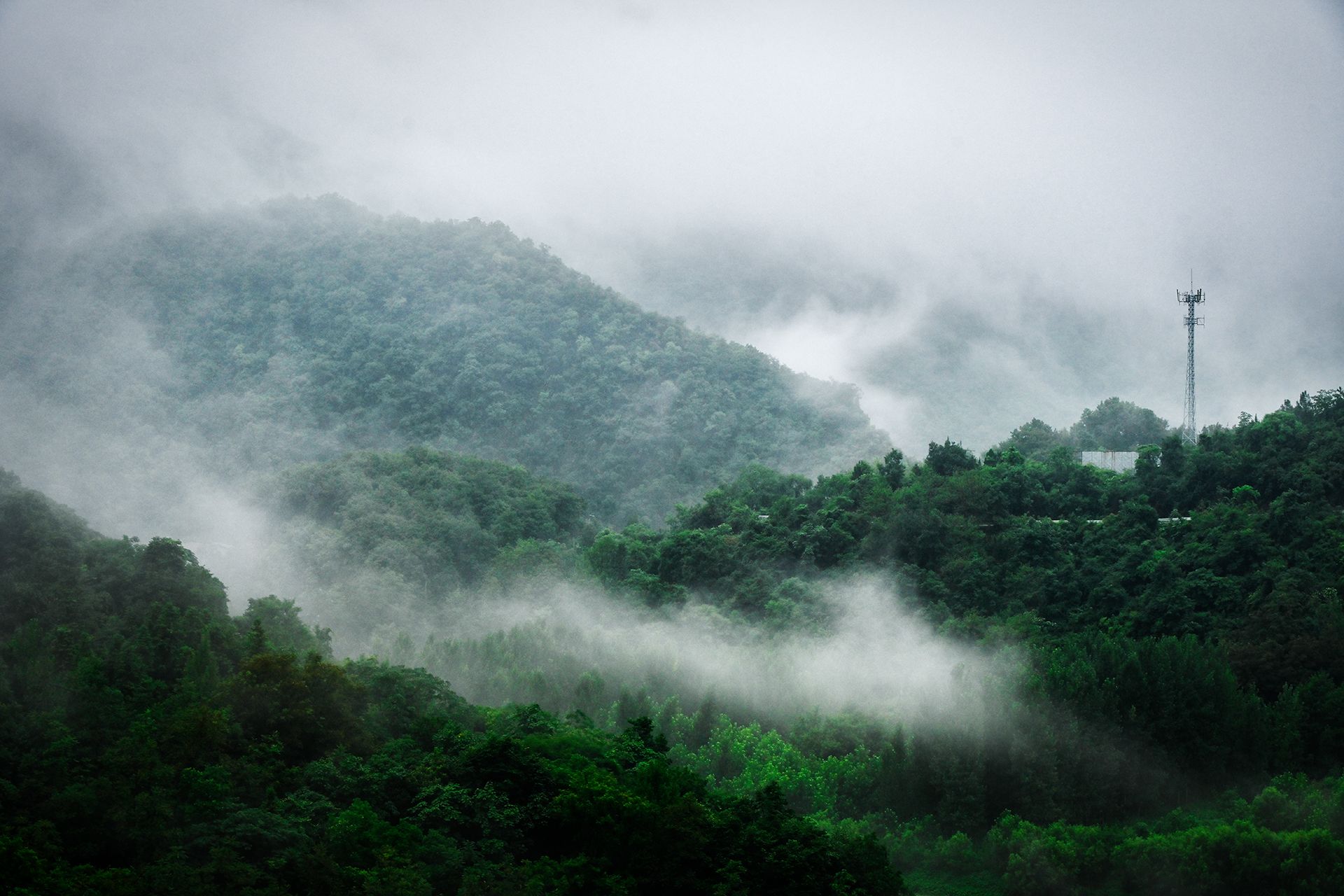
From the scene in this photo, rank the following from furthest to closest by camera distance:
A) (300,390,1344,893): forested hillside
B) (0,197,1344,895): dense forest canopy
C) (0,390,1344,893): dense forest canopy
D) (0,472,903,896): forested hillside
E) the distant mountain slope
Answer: the distant mountain slope, (300,390,1344,893): forested hillside, (0,197,1344,895): dense forest canopy, (0,390,1344,893): dense forest canopy, (0,472,903,896): forested hillside

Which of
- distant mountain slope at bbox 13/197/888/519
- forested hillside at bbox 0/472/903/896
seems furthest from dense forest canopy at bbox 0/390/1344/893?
distant mountain slope at bbox 13/197/888/519

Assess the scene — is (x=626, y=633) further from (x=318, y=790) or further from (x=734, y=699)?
(x=318, y=790)

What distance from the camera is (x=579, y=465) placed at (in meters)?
51.8

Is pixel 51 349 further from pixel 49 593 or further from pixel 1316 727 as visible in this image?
pixel 1316 727

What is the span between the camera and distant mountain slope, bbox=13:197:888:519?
5078cm

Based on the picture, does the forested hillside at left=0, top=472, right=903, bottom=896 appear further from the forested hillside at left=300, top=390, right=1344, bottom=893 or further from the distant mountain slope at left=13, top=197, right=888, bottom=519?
the distant mountain slope at left=13, top=197, right=888, bottom=519

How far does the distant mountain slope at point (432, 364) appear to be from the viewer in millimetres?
50781

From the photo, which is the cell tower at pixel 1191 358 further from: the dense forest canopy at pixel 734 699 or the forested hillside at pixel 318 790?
the forested hillside at pixel 318 790

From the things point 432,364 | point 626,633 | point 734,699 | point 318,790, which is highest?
point 432,364

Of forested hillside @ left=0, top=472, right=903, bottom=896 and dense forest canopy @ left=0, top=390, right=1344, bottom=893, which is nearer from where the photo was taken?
forested hillside @ left=0, top=472, right=903, bottom=896

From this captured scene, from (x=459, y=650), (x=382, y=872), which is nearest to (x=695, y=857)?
(x=382, y=872)

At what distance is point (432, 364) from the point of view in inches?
2143

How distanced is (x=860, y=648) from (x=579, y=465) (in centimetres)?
2374

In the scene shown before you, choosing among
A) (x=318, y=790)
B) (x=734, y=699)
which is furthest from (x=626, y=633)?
(x=318, y=790)
